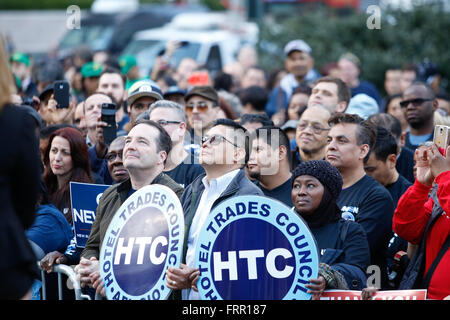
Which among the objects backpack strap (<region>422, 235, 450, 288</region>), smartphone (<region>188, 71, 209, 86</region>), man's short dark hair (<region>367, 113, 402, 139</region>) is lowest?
backpack strap (<region>422, 235, 450, 288</region>)

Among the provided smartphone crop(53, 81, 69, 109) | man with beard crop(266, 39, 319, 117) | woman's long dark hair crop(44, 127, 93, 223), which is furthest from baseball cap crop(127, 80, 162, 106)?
man with beard crop(266, 39, 319, 117)

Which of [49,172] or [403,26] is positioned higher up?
[403,26]

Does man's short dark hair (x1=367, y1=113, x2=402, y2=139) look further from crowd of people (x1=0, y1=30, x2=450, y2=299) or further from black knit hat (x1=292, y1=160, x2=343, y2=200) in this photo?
black knit hat (x1=292, y1=160, x2=343, y2=200)

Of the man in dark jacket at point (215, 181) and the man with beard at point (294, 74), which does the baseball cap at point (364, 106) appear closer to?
the man with beard at point (294, 74)

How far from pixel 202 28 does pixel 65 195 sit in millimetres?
13632

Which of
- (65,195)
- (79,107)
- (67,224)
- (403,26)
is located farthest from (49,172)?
(403,26)

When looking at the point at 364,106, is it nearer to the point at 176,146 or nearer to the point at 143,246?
the point at 176,146

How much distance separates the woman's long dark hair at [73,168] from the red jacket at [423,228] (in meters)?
2.73

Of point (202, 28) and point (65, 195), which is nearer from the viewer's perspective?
point (65, 195)

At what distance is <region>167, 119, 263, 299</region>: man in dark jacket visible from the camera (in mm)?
4832

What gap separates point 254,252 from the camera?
4.36m

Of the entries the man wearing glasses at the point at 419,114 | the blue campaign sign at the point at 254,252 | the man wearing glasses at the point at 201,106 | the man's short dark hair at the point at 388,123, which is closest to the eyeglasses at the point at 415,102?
the man wearing glasses at the point at 419,114

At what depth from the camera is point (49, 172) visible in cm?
674

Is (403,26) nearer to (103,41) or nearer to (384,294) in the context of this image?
(103,41)
